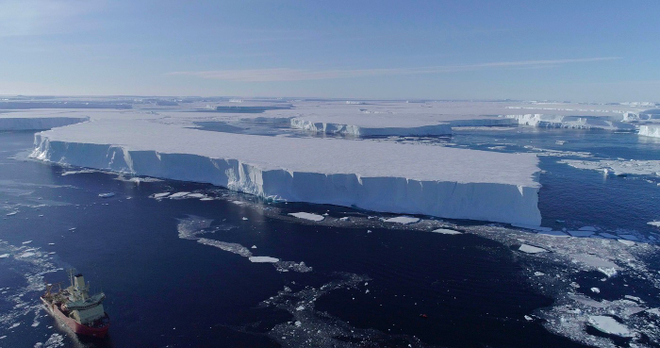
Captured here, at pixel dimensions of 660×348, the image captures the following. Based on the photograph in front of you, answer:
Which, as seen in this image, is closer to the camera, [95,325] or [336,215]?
[95,325]

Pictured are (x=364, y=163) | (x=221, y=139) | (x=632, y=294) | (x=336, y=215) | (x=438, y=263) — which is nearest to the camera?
(x=632, y=294)

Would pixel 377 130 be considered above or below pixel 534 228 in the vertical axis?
above

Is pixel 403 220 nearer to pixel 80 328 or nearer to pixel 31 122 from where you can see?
pixel 80 328

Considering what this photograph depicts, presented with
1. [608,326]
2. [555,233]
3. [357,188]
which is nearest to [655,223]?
[555,233]

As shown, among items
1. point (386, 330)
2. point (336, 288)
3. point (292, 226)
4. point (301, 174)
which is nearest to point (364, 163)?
point (301, 174)

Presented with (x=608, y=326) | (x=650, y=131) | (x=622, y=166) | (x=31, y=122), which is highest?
(x=650, y=131)

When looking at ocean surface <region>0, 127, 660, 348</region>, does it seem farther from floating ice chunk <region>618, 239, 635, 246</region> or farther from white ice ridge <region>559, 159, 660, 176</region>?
white ice ridge <region>559, 159, 660, 176</region>

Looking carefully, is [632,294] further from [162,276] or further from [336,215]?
[162,276]

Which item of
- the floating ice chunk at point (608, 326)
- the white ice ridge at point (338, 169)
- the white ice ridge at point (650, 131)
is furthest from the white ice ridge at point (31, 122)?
the white ice ridge at point (650, 131)
